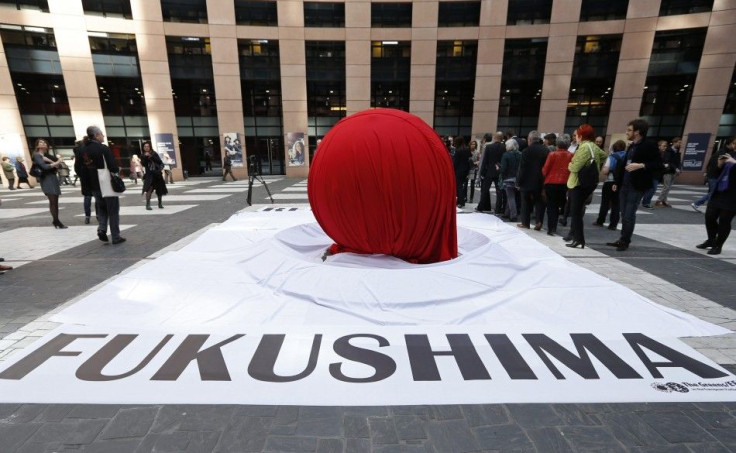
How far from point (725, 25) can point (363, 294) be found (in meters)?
25.9

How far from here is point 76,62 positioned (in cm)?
1917

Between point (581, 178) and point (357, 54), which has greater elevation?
point (357, 54)

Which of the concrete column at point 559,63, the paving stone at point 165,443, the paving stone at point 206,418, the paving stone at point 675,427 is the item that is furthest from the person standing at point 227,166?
the paving stone at point 675,427

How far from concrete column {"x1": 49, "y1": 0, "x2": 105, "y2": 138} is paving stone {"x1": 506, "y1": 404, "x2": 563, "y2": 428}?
Answer: 24503 mm

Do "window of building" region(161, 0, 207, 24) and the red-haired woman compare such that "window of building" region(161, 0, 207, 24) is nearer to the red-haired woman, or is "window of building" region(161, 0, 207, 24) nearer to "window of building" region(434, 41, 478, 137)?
"window of building" region(434, 41, 478, 137)

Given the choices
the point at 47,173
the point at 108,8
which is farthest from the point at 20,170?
the point at 47,173

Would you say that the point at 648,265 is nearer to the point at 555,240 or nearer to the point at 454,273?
the point at 555,240

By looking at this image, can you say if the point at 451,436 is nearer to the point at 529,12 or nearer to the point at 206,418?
the point at 206,418

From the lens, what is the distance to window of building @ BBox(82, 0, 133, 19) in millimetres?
20078

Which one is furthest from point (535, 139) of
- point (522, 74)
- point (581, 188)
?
point (522, 74)

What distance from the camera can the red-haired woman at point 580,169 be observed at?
245 inches

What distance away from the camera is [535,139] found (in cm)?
761

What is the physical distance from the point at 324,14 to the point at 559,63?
47.8 ft

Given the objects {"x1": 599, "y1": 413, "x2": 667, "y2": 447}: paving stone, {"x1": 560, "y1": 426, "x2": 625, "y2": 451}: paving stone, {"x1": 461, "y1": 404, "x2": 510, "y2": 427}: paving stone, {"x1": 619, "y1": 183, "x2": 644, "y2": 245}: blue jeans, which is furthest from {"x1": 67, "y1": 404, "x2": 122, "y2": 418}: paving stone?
{"x1": 619, "y1": 183, "x2": 644, "y2": 245}: blue jeans
